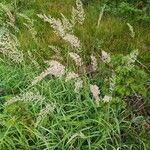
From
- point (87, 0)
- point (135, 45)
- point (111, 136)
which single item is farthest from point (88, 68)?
point (87, 0)

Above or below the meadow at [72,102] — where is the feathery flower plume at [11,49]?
above

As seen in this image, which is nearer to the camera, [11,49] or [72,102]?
[11,49]

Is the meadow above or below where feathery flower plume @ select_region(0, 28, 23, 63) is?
below

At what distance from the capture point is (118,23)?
26.1ft

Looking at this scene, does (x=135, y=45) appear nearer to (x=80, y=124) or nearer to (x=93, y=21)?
(x=93, y=21)

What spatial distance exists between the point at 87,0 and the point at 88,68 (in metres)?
2.30

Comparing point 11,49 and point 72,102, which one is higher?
point 11,49

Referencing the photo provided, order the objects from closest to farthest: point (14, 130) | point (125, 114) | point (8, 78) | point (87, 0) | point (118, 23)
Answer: point (14, 130), point (125, 114), point (8, 78), point (118, 23), point (87, 0)

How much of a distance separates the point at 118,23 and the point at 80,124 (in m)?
3.04

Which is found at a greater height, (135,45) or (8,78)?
(8,78)

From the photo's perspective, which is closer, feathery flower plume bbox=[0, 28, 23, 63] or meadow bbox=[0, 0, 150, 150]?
meadow bbox=[0, 0, 150, 150]

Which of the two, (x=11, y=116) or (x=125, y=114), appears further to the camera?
(x=125, y=114)

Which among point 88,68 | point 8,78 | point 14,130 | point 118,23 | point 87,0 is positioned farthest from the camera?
point 87,0

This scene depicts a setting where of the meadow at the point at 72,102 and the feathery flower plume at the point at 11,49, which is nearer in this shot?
the meadow at the point at 72,102
